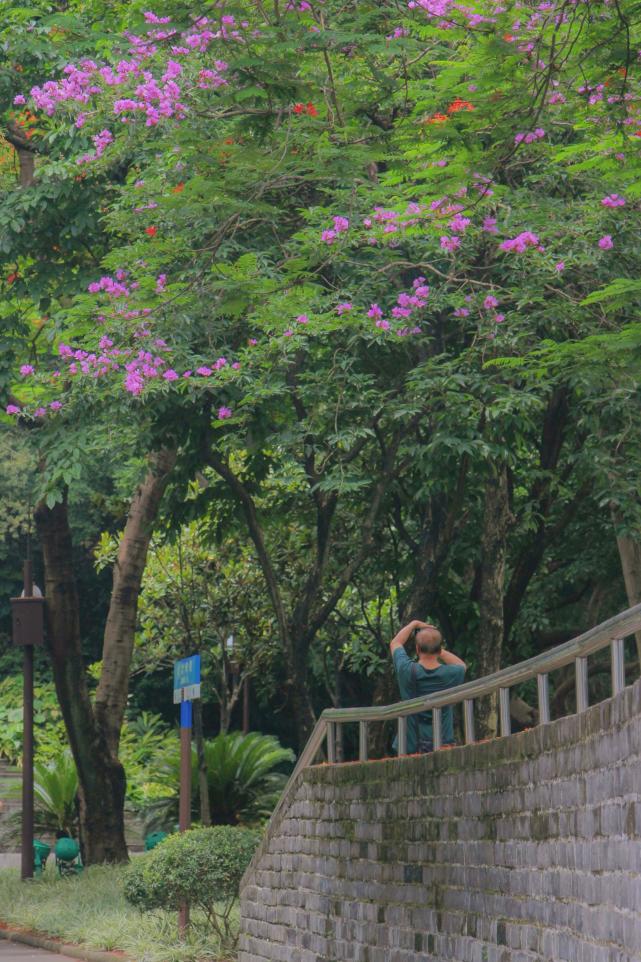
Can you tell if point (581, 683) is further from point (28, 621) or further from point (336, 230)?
point (28, 621)

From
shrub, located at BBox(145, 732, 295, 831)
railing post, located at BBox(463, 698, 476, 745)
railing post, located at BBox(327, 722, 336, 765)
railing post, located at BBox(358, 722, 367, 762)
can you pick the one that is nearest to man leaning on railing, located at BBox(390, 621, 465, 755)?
railing post, located at BBox(358, 722, 367, 762)

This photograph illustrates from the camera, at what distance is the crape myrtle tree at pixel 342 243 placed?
1121 cm

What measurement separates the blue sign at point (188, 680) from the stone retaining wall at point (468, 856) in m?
1.30

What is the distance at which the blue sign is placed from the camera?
1452 centimetres

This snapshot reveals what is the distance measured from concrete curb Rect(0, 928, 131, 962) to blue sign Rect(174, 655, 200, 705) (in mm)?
2321

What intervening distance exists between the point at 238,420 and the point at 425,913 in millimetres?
6656

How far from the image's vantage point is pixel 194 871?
1461 cm

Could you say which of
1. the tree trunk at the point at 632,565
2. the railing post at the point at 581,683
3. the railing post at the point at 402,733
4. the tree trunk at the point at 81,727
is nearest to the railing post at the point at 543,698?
the railing post at the point at 581,683

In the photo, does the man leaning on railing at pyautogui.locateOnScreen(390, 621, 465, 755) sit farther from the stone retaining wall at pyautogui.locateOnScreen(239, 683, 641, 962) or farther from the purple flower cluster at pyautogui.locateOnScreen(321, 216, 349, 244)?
the purple flower cluster at pyautogui.locateOnScreen(321, 216, 349, 244)

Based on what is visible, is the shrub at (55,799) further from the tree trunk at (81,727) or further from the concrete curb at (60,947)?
the concrete curb at (60,947)

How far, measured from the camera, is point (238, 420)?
1579cm

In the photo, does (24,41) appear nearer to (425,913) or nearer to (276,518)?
(276,518)

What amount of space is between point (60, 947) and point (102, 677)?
6055 mm

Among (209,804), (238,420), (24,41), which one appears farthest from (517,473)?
(209,804)
